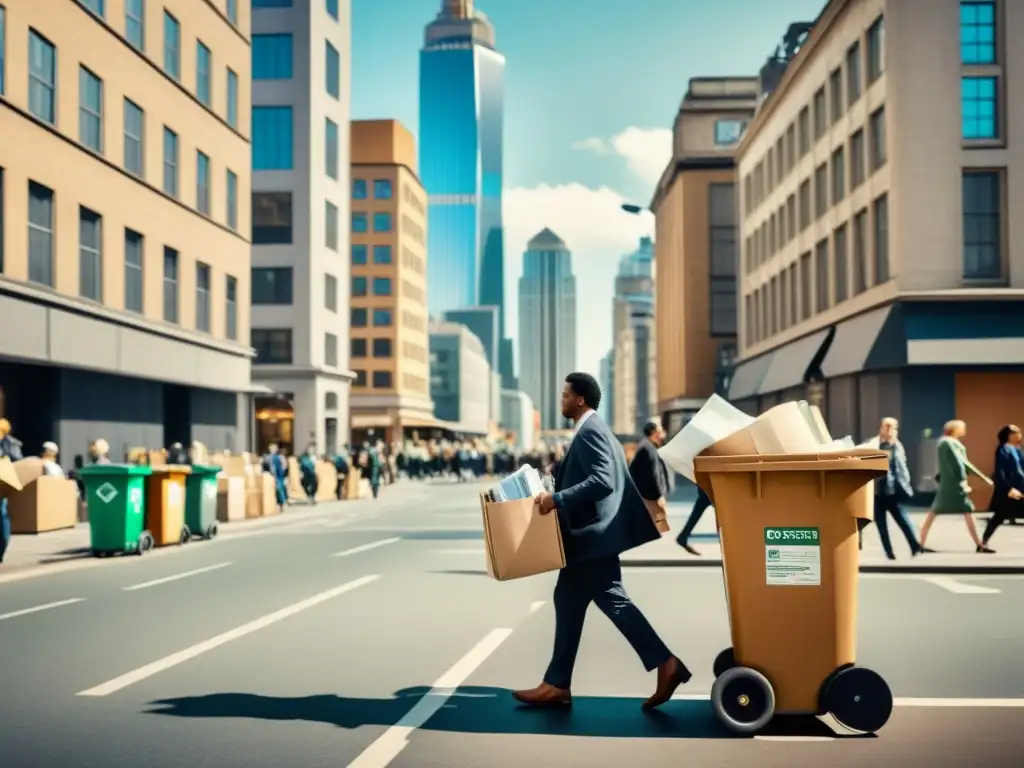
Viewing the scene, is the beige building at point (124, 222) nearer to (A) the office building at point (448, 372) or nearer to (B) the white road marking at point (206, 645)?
(B) the white road marking at point (206, 645)

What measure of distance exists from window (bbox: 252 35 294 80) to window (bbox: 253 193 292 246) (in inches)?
230

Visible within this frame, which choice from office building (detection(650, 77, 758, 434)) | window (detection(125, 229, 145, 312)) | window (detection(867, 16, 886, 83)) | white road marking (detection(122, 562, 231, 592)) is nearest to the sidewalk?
white road marking (detection(122, 562, 231, 592))

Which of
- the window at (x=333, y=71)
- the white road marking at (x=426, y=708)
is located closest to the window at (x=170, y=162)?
the white road marking at (x=426, y=708)

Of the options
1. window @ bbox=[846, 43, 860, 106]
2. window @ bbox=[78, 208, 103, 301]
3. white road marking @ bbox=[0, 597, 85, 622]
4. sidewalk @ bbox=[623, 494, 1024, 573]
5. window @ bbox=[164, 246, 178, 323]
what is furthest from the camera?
window @ bbox=[846, 43, 860, 106]

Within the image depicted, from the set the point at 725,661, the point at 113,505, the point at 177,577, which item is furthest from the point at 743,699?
the point at 113,505

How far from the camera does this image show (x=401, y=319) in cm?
11344

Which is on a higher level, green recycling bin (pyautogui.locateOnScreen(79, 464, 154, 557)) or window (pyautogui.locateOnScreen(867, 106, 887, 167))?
window (pyautogui.locateOnScreen(867, 106, 887, 167))

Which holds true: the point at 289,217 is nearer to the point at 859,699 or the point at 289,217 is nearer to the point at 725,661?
the point at 725,661

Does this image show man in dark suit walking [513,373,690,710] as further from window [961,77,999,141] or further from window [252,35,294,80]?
window [252,35,294,80]

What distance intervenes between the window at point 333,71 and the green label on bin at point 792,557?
204ft

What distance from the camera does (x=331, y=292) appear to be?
2657 inches

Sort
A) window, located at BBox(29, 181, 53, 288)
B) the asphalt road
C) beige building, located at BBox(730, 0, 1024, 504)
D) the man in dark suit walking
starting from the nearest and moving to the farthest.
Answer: the asphalt road < the man in dark suit walking < window, located at BBox(29, 181, 53, 288) < beige building, located at BBox(730, 0, 1024, 504)

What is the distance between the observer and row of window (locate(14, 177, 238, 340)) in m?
27.6

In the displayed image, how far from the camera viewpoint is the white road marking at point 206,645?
8.03 m
